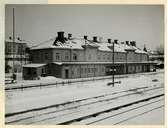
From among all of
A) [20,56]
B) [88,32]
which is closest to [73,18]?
[88,32]

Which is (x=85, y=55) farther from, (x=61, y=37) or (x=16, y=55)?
(x=16, y=55)

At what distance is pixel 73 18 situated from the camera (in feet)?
5.29

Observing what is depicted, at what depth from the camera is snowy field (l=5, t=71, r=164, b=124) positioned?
155 cm

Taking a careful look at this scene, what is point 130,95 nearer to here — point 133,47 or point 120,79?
point 120,79

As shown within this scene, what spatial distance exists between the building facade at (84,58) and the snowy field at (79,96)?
0.07m

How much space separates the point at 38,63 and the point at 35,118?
320 millimetres

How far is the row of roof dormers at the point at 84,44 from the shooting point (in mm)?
1576

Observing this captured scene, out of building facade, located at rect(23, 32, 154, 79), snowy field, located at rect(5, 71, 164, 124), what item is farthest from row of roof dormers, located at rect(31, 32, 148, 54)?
snowy field, located at rect(5, 71, 164, 124)

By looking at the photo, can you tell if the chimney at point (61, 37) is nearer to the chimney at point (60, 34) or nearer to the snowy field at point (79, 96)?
the chimney at point (60, 34)

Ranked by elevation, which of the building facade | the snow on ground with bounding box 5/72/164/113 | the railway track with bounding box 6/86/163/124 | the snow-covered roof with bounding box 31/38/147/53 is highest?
the snow-covered roof with bounding box 31/38/147/53

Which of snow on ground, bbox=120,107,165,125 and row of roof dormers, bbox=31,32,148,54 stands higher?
row of roof dormers, bbox=31,32,148,54

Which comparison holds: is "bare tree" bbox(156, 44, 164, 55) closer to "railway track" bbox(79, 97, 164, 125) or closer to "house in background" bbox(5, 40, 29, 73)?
"railway track" bbox(79, 97, 164, 125)

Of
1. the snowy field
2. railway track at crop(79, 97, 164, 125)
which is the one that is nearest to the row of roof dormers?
the snowy field

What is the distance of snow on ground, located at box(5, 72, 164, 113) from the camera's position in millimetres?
1557
